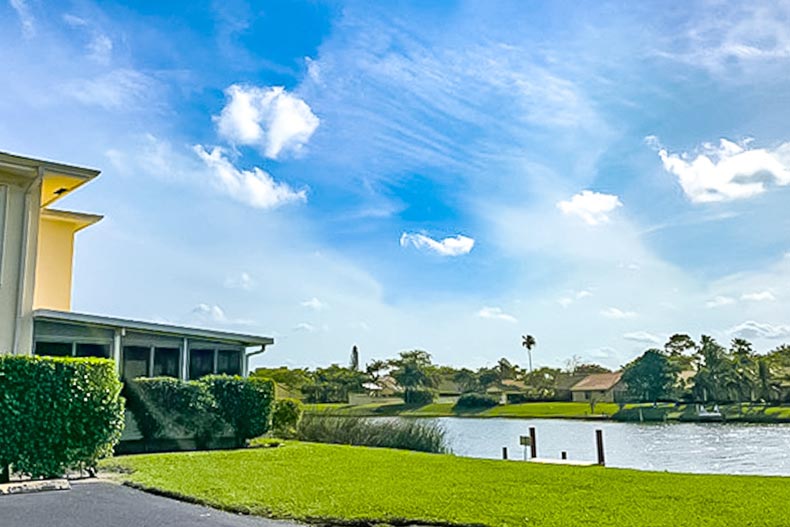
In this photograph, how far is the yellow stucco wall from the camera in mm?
17844

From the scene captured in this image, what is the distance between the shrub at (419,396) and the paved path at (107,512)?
51.3 meters

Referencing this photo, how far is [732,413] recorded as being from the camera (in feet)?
160

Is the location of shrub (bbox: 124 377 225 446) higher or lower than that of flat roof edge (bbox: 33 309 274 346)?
lower

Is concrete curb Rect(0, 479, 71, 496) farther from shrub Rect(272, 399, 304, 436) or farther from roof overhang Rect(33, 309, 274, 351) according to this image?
shrub Rect(272, 399, 304, 436)

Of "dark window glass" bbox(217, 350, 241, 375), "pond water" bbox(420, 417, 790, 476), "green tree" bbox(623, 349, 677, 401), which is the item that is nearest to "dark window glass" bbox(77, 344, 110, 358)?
"dark window glass" bbox(217, 350, 241, 375)

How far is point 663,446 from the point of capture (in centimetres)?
2870

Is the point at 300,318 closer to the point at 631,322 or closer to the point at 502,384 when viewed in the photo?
the point at 631,322

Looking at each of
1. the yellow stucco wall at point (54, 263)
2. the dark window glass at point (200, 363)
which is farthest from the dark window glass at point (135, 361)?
the yellow stucco wall at point (54, 263)

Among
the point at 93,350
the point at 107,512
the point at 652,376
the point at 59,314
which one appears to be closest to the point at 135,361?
the point at 93,350

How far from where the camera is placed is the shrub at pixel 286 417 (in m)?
18.7

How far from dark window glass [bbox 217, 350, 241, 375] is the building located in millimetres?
25

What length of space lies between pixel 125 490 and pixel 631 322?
28.8m

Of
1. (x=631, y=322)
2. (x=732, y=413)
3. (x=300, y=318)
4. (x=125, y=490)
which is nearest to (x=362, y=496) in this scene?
(x=125, y=490)

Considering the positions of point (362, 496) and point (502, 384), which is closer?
point (362, 496)
